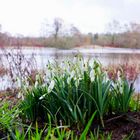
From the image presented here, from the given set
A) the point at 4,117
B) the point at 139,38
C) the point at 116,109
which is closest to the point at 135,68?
the point at 116,109

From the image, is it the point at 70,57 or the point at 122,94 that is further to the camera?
the point at 70,57

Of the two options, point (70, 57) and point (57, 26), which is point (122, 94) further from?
point (57, 26)

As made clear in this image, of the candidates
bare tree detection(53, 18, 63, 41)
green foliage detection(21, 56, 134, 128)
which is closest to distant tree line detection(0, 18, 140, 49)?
bare tree detection(53, 18, 63, 41)

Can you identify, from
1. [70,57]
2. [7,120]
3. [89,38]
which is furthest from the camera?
[89,38]

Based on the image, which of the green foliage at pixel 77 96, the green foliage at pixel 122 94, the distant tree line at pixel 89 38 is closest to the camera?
the green foliage at pixel 77 96

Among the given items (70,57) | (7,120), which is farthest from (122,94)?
(70,57)

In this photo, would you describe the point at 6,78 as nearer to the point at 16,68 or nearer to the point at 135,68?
the point at 16,68

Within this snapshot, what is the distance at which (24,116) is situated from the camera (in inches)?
123

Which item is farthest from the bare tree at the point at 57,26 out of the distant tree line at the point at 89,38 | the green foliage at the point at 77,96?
the green foliage at the point at 77,96

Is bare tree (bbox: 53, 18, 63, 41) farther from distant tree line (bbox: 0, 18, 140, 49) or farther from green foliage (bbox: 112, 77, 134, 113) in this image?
green foliage (bbox: 112, 77, 134, 113)

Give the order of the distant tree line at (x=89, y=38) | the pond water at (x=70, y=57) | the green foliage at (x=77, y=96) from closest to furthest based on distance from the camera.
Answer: the green foliage at (x=77, y=96), the pond water at (x=70, y=57), the distant tree line at (x=89, y=38)

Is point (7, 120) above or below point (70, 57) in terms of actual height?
below

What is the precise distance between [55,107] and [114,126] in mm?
583

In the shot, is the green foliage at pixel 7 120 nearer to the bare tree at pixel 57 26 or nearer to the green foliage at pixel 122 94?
the green foliage at pixel 122 94
